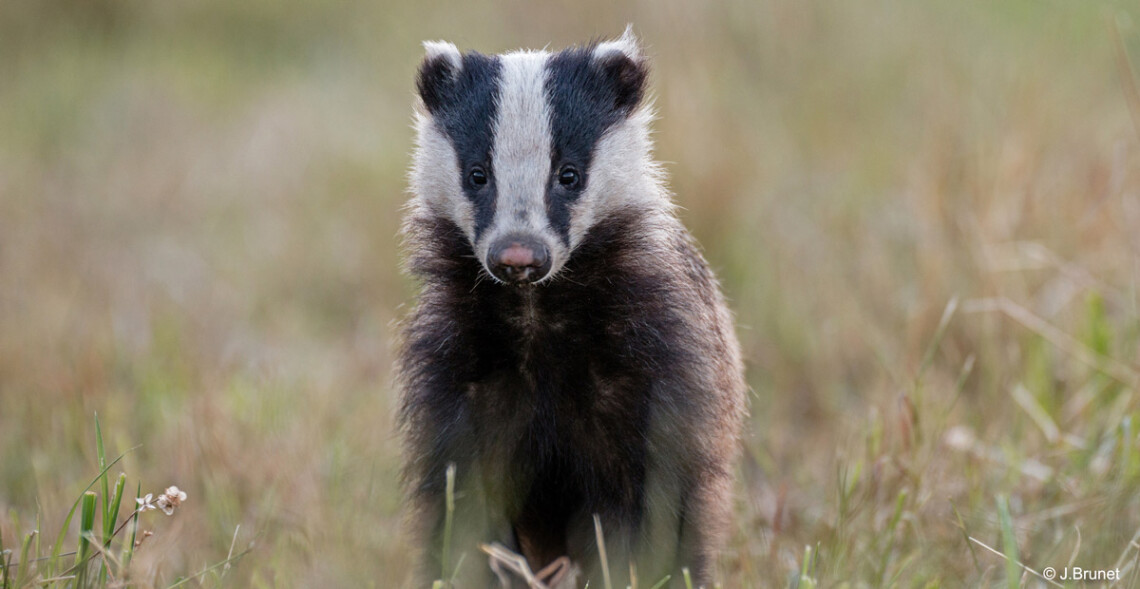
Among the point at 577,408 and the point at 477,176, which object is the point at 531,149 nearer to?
the point at 477,176

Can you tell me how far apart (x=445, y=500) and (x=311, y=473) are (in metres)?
1.15

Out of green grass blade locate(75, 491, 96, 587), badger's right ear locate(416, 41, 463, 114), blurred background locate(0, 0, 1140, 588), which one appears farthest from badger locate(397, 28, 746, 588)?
green grass blade locate(75, 491, 96, 587)

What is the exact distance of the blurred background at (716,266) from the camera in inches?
161

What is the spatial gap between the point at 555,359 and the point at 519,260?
1.28ft

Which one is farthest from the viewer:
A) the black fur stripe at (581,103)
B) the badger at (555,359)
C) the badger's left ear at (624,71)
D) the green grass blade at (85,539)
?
the badger's left ear at (624,71)

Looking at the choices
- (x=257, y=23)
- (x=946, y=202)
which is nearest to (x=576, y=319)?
(x=946, y=202)

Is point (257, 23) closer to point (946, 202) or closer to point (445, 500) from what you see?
point (946, 202)

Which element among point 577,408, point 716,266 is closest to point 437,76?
point 577,408

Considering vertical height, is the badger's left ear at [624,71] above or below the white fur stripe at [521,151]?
above

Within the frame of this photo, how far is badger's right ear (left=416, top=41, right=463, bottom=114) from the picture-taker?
12.3ft

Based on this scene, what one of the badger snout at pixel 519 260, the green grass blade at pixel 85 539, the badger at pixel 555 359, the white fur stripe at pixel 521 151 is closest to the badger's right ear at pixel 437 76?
the badger at pixel 555 359

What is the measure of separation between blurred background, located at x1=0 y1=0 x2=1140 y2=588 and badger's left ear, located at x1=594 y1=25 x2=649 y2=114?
1.48 meters

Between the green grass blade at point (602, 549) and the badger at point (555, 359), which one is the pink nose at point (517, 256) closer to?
the badger at point (555, 359)

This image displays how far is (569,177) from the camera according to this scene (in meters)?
3.46
